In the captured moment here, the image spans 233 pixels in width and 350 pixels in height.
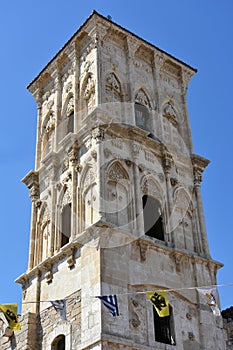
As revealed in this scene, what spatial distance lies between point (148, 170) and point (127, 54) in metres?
5.55

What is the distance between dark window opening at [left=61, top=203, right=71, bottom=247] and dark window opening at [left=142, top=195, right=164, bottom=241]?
2714 mm

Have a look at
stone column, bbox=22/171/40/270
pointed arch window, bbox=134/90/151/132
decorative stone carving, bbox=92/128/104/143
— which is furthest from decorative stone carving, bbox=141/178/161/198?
stone column, bbox=22/171/40/270

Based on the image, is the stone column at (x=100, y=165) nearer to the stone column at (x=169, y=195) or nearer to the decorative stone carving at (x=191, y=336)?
the stone column at (x=169, y=195)

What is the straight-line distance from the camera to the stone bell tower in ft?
59.0

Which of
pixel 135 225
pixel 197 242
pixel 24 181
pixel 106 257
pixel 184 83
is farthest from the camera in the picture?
pixel 184 83

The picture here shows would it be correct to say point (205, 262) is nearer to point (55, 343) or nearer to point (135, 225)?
point (135, 225)

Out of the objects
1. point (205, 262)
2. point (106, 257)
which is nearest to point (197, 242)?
point (205, 262)

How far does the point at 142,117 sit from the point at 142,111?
0.78 ft

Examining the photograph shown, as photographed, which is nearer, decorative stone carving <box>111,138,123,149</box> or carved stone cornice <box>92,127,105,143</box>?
carved stone cornice <box>92,127,105,143</box>

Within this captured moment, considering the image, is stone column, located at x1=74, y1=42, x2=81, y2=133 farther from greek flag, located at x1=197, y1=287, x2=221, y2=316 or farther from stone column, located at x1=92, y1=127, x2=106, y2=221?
greek flag, located at x1=197, y1=287, x2=221, y2=316

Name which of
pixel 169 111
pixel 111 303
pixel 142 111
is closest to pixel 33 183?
pixel 142 111

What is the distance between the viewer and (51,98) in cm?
2541

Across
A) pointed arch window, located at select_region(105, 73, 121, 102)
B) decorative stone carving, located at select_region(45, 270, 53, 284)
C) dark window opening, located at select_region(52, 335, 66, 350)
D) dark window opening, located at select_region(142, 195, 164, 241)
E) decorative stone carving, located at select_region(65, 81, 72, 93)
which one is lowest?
dark window opening, located at select_region(52, 335, 66, 350)

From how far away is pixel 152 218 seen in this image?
21031 mm
